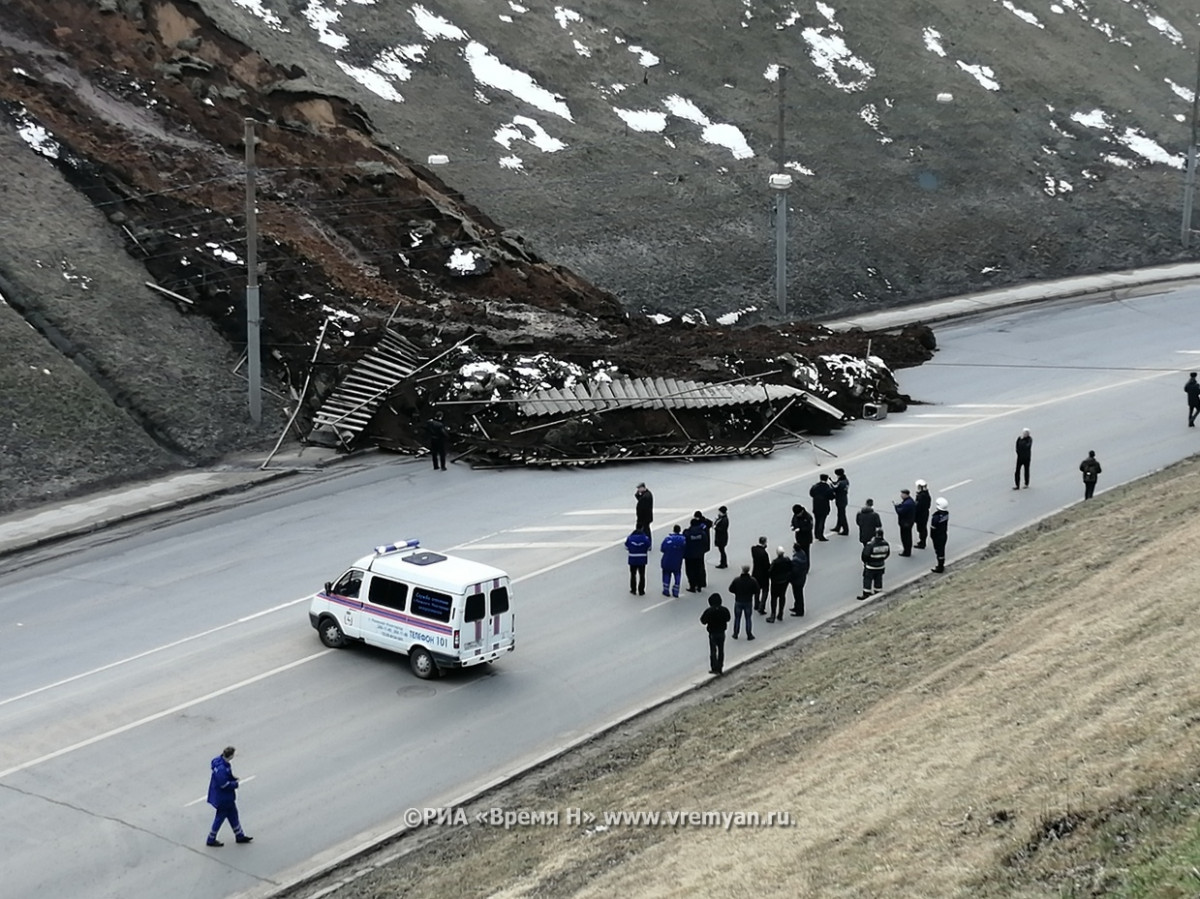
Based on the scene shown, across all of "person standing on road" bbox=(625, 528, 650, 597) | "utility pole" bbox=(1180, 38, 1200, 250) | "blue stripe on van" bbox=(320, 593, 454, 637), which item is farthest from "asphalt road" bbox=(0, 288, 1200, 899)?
"utility pole" bbox=(1180, 38, 1200, 250)

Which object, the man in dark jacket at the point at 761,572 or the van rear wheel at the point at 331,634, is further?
the man in dark jacket at the point at 761,572

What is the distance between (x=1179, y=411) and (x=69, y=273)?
2634 centimetres

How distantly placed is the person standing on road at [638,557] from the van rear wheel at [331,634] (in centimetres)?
494

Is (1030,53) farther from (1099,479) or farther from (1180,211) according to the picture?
(1099,479)

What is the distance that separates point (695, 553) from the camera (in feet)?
78.1

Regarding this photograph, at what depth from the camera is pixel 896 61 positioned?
61.9 meters

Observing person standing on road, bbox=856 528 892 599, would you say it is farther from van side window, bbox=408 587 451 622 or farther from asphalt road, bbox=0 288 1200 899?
van side window, bbox=408 587 451 622

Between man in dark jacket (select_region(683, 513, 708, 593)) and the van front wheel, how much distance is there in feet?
16.8

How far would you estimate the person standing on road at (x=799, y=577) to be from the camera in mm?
22781

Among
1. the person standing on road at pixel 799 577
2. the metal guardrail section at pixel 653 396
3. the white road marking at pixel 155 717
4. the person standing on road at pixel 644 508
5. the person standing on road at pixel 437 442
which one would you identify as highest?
the metal guardrail section at pixel 653 396

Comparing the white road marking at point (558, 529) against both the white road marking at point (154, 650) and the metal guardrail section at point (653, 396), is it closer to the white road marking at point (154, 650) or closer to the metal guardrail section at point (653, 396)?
the white road marking at point (154, 650)

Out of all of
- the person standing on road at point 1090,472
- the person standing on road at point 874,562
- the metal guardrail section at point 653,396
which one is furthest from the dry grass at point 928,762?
the metal guardrail section at point 653,396

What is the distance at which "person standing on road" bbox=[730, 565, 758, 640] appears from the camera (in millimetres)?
21578

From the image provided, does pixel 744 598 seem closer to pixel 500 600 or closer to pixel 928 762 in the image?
pixel 500 600
